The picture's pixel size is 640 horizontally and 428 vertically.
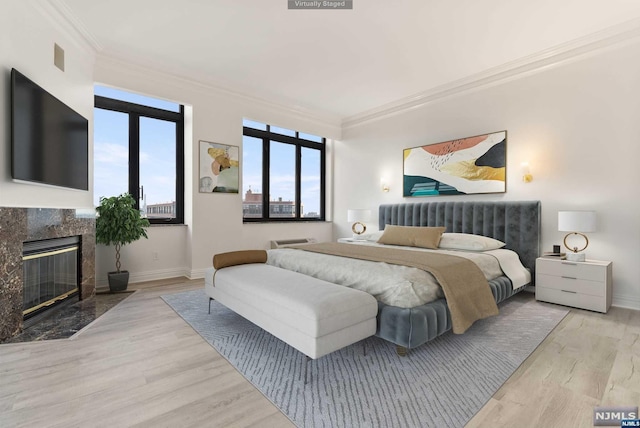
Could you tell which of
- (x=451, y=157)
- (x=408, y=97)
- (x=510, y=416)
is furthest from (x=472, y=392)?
(x=408, y=97)

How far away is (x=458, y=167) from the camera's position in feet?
14.8

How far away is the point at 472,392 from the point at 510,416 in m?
0.22

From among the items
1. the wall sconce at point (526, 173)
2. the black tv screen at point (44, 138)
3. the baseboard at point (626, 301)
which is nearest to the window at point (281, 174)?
the black tv screen at point (44, 138)

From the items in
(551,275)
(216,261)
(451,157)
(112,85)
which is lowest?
(551,275)

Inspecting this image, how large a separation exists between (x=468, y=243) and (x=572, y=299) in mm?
1107

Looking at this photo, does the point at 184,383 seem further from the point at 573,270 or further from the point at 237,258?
the point at 573,270

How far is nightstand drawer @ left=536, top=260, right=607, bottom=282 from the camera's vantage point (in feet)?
9.93

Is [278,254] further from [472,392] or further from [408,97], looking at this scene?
[408,97]

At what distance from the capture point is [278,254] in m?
3.35

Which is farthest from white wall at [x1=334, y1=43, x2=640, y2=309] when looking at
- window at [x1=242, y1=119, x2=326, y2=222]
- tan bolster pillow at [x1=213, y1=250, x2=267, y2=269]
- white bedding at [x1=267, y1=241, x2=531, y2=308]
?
tan bolster pillow at [x1=213, y1=250, x2=267, y2=269]

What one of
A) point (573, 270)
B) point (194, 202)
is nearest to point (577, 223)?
point (573, 270)

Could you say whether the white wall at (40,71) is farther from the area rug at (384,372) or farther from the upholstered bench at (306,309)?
the upholstered bench at (306,309)

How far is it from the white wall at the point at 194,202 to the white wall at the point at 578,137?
3.19 meters

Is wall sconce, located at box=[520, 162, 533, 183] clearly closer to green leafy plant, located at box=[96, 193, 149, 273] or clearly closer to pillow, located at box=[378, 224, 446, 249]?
pillow, located at box=[378, 224, 446, 249]
